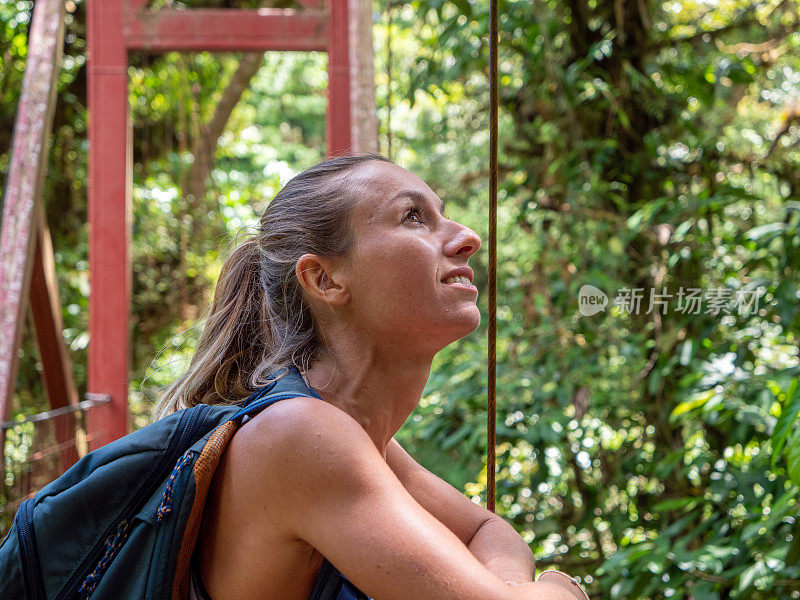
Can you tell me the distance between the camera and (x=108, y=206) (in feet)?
9.75

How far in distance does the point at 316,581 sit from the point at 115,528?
8.4 inches

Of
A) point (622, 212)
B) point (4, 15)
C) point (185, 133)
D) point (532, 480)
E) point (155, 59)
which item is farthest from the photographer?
point (185, 133)

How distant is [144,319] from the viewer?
17.6 feet

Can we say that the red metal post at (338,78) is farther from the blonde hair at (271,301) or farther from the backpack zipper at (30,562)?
the backpack zipper at (30,562)

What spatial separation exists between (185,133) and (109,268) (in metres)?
2.86

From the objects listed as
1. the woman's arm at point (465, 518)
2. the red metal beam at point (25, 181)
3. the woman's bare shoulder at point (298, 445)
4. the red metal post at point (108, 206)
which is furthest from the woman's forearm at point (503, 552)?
the red metal post at point (108, 206)

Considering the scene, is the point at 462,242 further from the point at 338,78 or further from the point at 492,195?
the point at 338,78

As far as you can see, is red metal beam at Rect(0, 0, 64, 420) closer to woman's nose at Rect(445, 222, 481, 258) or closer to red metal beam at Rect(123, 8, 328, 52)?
red metal beam at Rect(123, 8, 328, 52)

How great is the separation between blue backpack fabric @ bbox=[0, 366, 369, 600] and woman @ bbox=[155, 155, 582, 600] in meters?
0.05

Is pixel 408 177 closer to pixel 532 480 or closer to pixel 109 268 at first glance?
pixel 532 480

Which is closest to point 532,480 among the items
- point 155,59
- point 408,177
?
point 408,177

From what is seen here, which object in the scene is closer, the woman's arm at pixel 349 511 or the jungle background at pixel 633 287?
the woman's arm at pixel 349 511

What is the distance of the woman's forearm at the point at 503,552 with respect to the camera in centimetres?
93

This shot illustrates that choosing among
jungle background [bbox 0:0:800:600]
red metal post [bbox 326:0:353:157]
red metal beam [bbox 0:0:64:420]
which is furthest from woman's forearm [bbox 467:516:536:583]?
red metal post [bbox 326:0:353:157]
